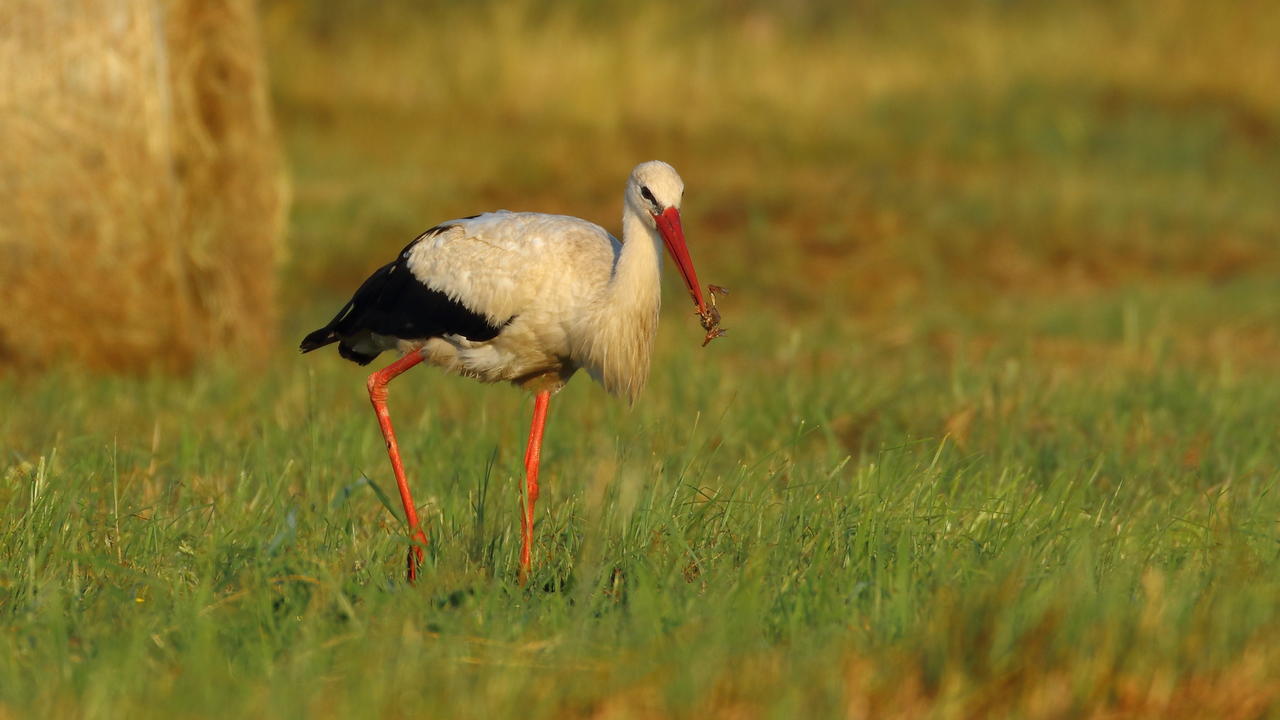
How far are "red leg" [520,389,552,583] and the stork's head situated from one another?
2.26 ft

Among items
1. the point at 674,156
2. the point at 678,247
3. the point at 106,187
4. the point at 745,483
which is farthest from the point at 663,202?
the point at 674,156

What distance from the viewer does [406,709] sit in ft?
8.95

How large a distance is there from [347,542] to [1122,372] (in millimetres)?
4402

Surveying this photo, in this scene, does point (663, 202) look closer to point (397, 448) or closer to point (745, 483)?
point (745, 483)

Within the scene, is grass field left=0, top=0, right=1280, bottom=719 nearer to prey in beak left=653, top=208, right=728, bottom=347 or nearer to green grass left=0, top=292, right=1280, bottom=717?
green grass left=0, top=292, right=1280, bottom=717

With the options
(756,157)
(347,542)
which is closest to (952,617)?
(347,542)

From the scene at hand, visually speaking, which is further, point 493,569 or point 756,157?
point 756,157

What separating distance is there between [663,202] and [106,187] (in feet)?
12.6

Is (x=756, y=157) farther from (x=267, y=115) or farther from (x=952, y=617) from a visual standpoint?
(x=952, y=617)

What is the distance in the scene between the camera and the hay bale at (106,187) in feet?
22.2

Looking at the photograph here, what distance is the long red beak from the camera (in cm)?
389

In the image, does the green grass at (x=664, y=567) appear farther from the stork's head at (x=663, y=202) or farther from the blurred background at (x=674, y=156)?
the blurred background at (x=674, y=156)

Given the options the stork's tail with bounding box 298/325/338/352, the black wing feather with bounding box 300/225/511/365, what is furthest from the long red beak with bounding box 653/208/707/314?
the stork's tail with bounding box 298/325/338/352

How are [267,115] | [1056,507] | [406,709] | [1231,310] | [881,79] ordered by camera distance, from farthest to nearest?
[881,79] < [1231,310] < [267,115] < [1056,507] < [406,709]
